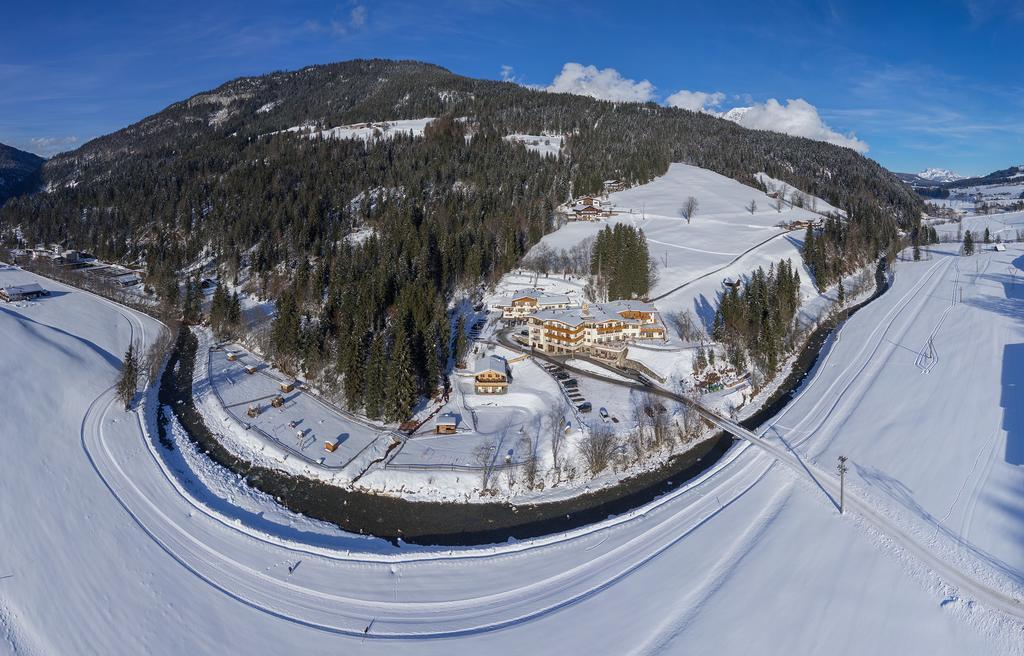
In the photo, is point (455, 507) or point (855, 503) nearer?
point (855, 503)

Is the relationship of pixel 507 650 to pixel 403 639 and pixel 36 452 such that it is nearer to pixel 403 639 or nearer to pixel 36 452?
pixel 403 639

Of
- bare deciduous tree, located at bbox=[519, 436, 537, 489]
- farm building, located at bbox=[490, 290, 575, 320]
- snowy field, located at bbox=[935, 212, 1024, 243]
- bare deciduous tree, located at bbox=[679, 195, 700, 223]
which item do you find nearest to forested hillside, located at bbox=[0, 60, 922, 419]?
farm building, located at bbox=[490, 290, 575, 320]

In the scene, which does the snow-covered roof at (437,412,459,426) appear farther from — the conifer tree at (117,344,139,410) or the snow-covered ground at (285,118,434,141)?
the snow-covered ground at (285,118,434,141)

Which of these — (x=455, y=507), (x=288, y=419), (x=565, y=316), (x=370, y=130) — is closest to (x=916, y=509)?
(x=455, y=507)

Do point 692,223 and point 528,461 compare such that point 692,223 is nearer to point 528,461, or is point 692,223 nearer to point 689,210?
point 689,210

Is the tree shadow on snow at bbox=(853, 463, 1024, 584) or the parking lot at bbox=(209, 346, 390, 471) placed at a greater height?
the parking lot at bbox=(209, 346, 390, 471)

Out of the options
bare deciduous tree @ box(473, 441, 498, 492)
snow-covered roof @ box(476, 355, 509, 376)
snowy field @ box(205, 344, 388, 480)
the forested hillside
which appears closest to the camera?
bare deciduous tree @ box(473, 441, 498, 492)
